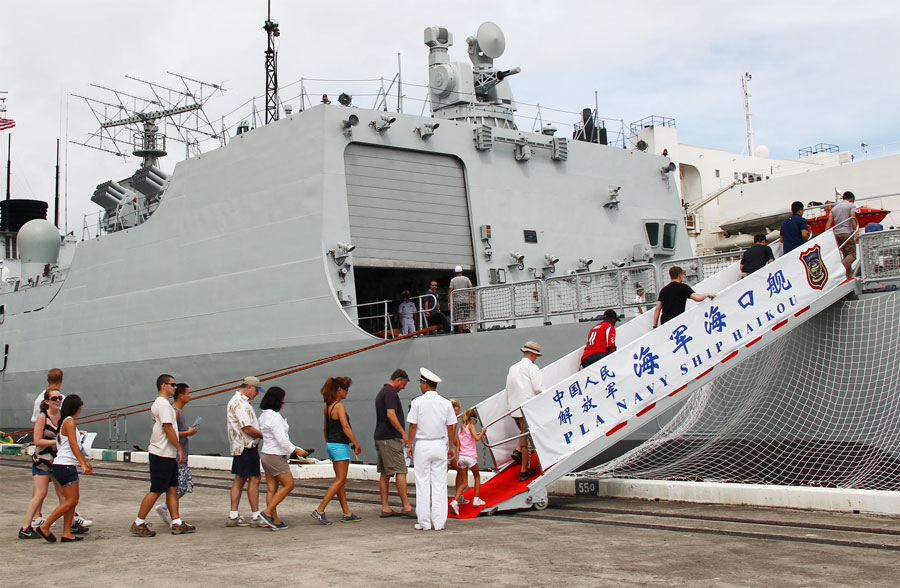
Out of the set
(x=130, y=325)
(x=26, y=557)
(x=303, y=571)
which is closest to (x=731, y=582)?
(x=303, y=571)

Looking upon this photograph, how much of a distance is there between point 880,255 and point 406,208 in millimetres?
7828

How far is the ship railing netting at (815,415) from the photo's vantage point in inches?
356

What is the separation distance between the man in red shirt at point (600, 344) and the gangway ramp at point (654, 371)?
0.45m

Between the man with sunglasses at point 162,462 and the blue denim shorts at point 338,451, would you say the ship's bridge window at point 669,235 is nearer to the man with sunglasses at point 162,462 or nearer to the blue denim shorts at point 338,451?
the blue denim shorts at point 338,451

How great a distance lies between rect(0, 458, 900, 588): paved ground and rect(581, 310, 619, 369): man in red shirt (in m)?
1.45

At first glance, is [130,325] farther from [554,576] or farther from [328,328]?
[554,576]

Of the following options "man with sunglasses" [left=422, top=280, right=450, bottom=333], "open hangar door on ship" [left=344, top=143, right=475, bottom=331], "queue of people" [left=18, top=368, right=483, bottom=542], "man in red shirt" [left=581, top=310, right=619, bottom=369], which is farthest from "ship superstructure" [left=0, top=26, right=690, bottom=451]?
"queue of people" [left=18, top=368, right=483, bottom=542]

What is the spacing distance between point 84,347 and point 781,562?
17097mm

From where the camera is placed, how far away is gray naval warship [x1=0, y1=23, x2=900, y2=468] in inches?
515

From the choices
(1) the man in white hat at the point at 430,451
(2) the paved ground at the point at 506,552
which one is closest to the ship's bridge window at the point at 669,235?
(2) the paved ground at the point at 506,552

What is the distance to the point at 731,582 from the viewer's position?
4859 millimetres

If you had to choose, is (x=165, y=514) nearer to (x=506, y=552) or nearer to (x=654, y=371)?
(x=506, y=552)

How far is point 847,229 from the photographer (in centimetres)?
966

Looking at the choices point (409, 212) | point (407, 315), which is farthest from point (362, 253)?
point (407, 315)
